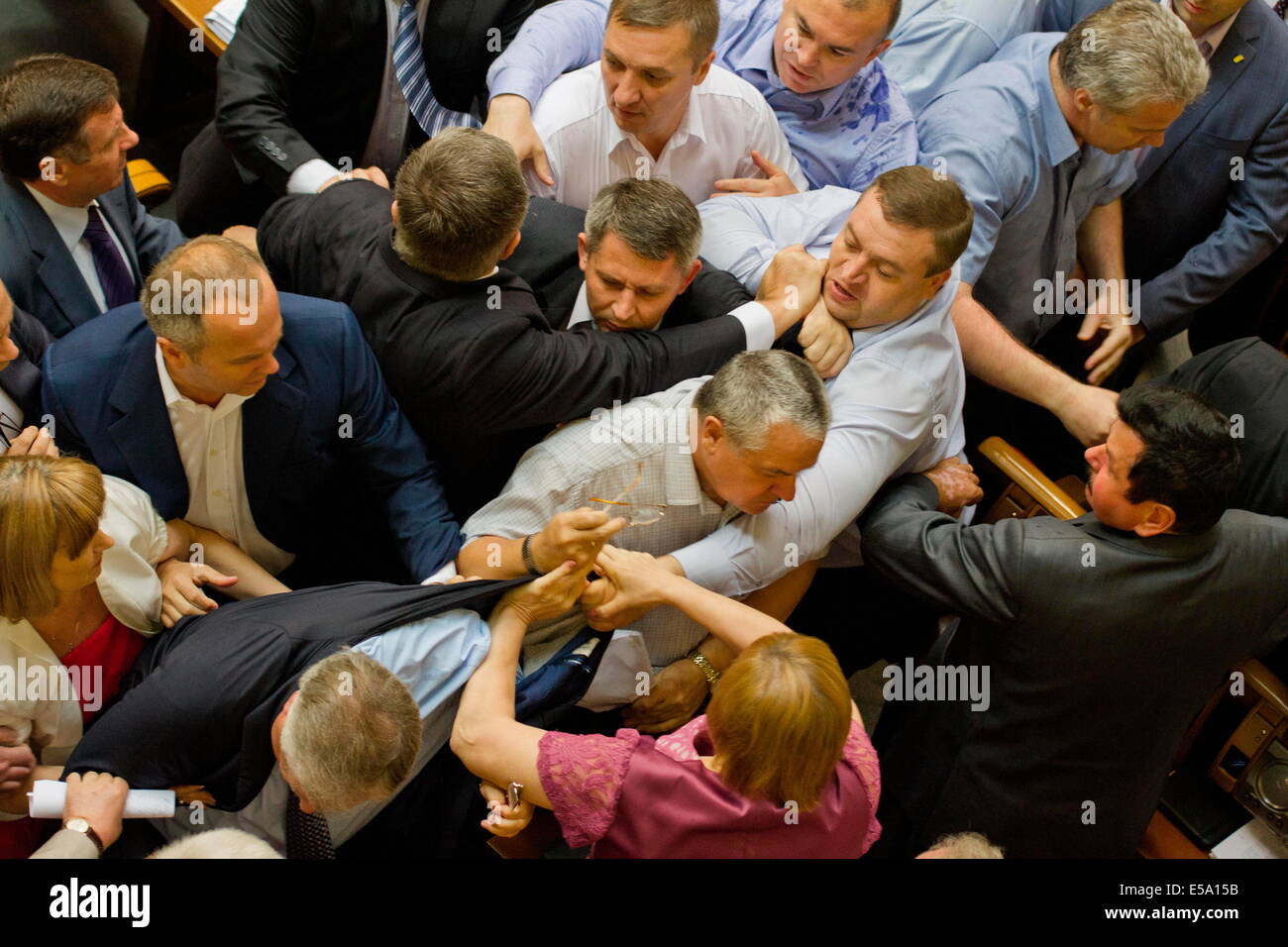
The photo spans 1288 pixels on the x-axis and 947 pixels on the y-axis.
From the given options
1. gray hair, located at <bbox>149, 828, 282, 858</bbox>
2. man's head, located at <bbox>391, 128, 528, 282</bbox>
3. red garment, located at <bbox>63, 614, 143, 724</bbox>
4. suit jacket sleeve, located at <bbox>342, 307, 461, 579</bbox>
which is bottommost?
gray hair, located at <bbox>149, 828, 282, 858</bbox>

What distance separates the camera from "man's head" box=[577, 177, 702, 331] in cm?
246

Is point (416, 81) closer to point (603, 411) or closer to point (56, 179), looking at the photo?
point (56, 179)

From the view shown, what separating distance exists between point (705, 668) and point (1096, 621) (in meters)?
0.82

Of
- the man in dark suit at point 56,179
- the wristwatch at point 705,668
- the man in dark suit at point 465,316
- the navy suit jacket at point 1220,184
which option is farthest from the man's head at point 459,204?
the navy suit jacket at point 1220,184

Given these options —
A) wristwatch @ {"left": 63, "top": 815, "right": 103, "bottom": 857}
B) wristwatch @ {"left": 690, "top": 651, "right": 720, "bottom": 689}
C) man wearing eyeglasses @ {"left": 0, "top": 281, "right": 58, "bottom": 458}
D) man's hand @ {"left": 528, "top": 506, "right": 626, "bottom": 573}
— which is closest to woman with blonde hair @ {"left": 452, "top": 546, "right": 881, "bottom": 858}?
man's hand @ {"left": 528, "top": 506, "right": 626, "bottom": 573}

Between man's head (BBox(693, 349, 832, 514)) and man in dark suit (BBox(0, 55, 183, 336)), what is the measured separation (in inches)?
56.5

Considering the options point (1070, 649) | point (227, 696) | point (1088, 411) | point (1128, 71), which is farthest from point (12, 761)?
point (1128, 71)

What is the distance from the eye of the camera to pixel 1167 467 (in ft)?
7.54

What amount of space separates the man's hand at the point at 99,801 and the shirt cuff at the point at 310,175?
1.49 meters

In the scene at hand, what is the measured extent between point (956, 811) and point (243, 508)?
1.74 m

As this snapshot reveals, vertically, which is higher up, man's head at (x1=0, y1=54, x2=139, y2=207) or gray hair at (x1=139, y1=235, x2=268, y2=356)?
man's head at (x1=0, y1=54, x2=139, y2=207)

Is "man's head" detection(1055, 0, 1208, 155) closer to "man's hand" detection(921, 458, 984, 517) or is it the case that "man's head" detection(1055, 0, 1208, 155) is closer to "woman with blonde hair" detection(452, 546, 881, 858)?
"man's hand" detection(921, 458, 984, 517)
